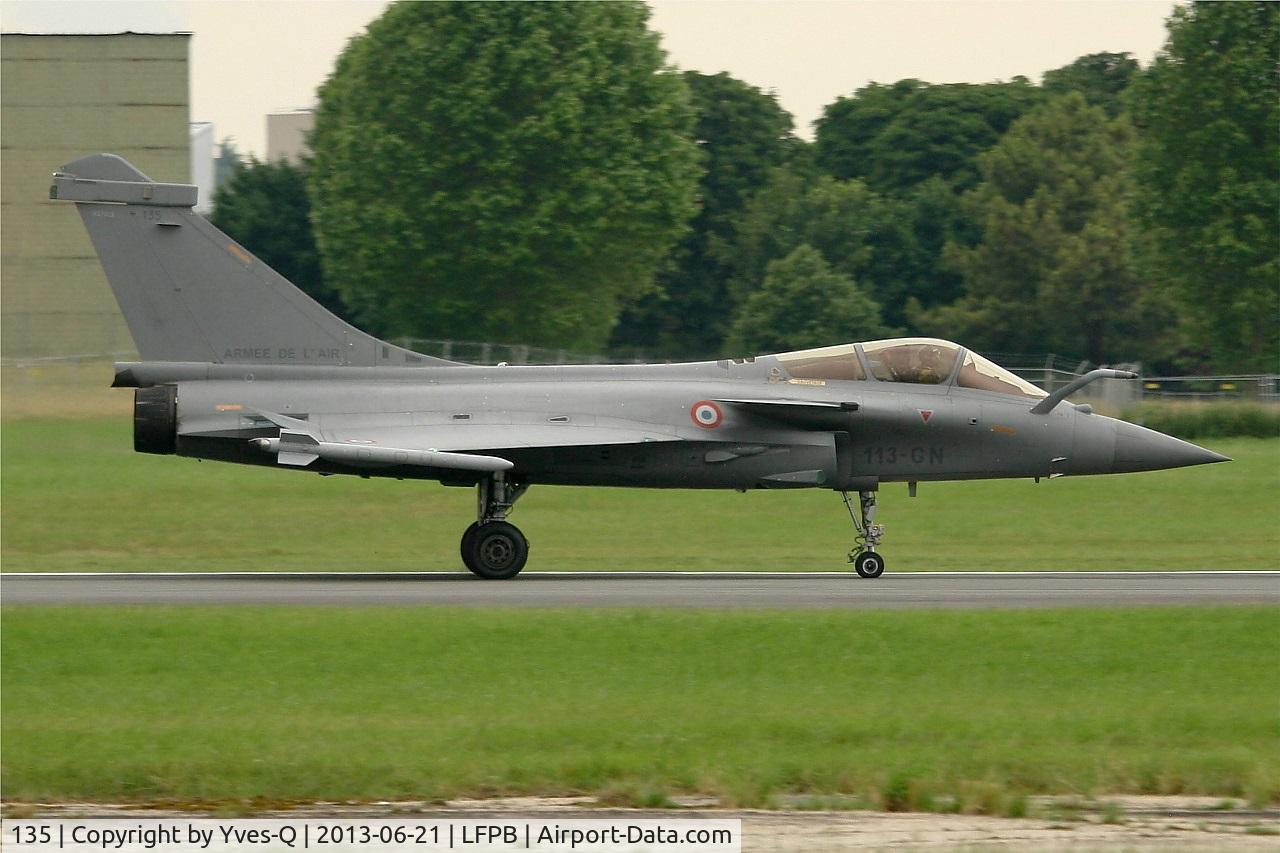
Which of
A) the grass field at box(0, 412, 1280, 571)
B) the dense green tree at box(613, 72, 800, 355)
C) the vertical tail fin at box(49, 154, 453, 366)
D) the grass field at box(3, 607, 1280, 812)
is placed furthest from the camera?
the dense green tree at box(613, 72, 800, 355)

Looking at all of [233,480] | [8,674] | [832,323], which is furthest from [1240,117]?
[8,674]

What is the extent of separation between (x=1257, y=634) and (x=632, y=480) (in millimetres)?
7595

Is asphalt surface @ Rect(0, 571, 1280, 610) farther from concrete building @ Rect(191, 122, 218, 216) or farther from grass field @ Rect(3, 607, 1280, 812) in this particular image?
concrete building @ Rect(191, 122, 218, 216)

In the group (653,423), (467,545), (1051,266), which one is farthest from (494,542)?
(1051,266)

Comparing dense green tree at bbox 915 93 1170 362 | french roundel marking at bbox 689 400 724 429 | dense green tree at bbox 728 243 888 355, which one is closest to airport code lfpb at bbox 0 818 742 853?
french roundel marking at bbox 689 400 724 429

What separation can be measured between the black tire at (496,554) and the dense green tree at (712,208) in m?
44.0

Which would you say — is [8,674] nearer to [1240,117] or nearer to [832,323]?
[832,323]

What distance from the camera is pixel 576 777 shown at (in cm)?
1032

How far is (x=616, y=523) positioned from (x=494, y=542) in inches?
325

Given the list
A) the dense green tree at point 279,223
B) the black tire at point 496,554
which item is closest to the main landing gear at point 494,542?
the black tire at point 496,554

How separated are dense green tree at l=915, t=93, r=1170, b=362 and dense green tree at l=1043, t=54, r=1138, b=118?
41.5ft

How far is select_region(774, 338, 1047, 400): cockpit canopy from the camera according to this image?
66.0 feet

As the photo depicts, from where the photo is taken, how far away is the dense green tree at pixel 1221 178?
53.4 meters

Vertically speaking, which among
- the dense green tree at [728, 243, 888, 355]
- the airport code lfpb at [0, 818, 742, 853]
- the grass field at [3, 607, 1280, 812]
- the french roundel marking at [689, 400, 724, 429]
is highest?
the dense green tree at [728, 243, 888, 355]
